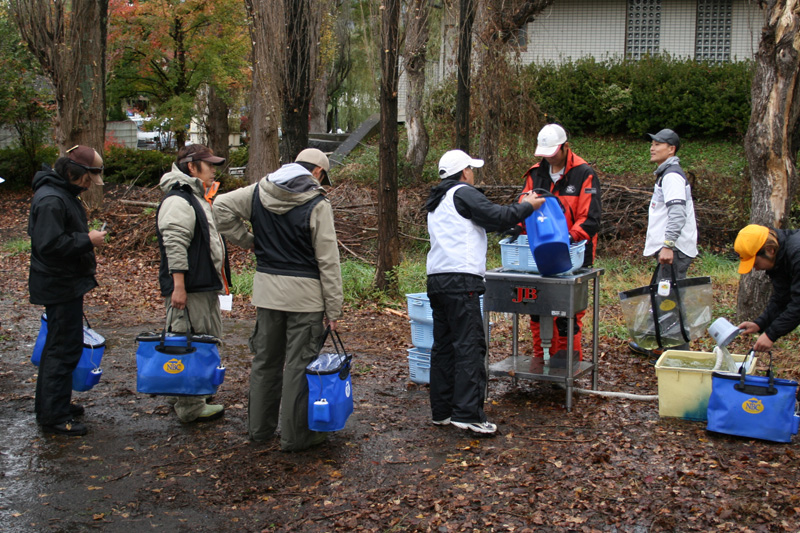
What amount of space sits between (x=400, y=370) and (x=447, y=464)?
2.35 meters

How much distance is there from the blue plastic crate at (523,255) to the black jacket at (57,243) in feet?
10.0

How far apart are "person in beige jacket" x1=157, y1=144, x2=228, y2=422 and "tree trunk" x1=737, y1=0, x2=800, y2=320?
5389 mm

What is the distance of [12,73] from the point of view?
18.8 metres

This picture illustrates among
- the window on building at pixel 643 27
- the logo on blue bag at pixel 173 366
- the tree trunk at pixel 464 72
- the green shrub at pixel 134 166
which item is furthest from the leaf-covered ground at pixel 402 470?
the window on building at pixel 643 27

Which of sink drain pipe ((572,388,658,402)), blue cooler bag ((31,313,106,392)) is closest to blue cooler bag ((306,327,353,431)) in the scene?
blue cooler bag ((31,313,106,392))

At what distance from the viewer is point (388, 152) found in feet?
30.3

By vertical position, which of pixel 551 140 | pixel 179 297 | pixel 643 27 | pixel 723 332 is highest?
pixel 643 27

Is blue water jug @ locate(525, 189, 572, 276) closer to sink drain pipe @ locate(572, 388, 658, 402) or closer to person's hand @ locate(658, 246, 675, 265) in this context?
sink drain pipe @ locate(572, 388, 658, 402)

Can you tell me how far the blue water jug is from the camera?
5074 mm

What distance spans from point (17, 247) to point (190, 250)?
33.2ft

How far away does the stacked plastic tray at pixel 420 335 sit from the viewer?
6088mm

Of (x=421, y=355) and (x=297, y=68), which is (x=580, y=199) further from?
(x=297, y=68)

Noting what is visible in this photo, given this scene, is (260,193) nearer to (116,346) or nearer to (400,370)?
(400,370)

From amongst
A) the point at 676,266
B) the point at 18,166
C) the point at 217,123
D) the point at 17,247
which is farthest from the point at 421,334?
the point at 217,123
